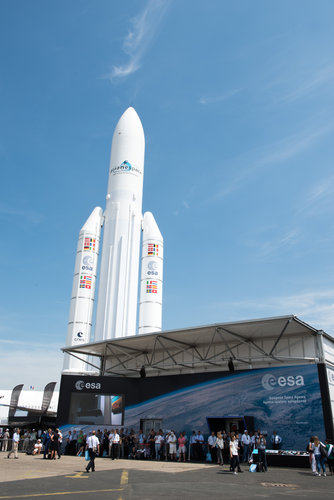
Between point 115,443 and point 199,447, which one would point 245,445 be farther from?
point 115,443

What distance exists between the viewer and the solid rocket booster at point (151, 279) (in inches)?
1122

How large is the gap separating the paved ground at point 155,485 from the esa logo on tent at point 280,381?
4753mm

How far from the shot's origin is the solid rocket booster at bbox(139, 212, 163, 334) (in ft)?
93.5

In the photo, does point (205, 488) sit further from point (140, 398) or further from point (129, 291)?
point (129, 291)

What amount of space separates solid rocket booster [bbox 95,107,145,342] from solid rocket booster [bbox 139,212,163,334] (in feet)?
2.21

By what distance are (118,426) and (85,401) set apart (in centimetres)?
223

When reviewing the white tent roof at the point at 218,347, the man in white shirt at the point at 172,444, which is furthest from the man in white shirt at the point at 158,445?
the white tent roof at the point at 218,347

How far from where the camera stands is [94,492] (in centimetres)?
875

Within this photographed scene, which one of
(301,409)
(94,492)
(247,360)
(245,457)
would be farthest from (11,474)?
(247,360)

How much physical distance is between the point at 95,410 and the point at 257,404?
8482 mm

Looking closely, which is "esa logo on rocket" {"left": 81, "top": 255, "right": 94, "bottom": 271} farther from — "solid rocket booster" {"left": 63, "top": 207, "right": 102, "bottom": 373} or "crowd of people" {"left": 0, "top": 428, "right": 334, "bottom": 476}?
"crowd of people" {"left": 0, "top": 428, "right": 334, "bottom": 476}

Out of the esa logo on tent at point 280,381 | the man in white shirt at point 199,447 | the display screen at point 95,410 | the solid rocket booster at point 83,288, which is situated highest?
the solid rocket booster at point 83,288

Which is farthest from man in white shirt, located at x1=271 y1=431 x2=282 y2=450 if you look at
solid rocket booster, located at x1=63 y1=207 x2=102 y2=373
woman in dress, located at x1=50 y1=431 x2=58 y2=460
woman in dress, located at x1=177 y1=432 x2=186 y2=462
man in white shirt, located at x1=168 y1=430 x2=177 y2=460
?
solid rocket booster, located at x1=63 y1=207 x2=102 y2=373

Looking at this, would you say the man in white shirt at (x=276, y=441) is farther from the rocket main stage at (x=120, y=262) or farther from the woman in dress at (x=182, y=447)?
the rocket main stage at (x=120, y=262)
